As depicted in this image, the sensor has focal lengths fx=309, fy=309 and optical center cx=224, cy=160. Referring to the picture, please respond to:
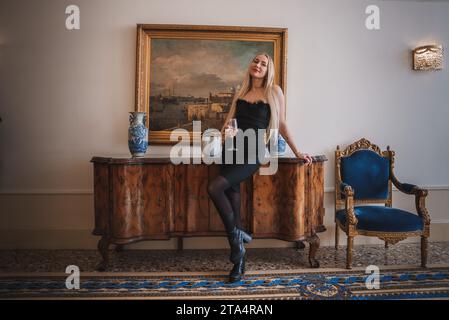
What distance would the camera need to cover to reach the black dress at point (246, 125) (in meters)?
2.52

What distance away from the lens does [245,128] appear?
2586 mm

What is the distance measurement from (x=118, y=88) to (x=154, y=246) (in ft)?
5.89

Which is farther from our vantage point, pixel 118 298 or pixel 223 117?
pixel 223 117

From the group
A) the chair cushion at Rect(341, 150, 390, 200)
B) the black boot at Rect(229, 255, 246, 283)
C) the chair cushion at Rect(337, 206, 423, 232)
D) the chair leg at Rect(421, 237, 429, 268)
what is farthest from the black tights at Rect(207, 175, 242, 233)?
the chair leg at Rect(421, 237, 429, 268)

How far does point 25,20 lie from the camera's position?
3.35m

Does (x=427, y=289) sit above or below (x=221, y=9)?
below

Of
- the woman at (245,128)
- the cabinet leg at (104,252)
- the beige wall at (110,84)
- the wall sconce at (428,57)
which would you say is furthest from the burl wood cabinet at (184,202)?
the wall sconce at (428,57)

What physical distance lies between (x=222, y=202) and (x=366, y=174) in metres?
1.69

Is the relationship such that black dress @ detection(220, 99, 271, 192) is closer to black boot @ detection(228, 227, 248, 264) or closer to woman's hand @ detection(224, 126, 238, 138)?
woman's hand @ detection(224, 126, 238, 138)

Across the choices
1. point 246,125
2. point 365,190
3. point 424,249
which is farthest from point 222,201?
point 424,249

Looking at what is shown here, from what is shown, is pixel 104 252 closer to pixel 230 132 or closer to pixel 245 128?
pixel 230 132

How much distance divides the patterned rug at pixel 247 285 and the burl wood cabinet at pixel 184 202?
31 centimetres

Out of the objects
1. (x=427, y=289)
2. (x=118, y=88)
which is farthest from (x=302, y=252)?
(x=118, y=88)
